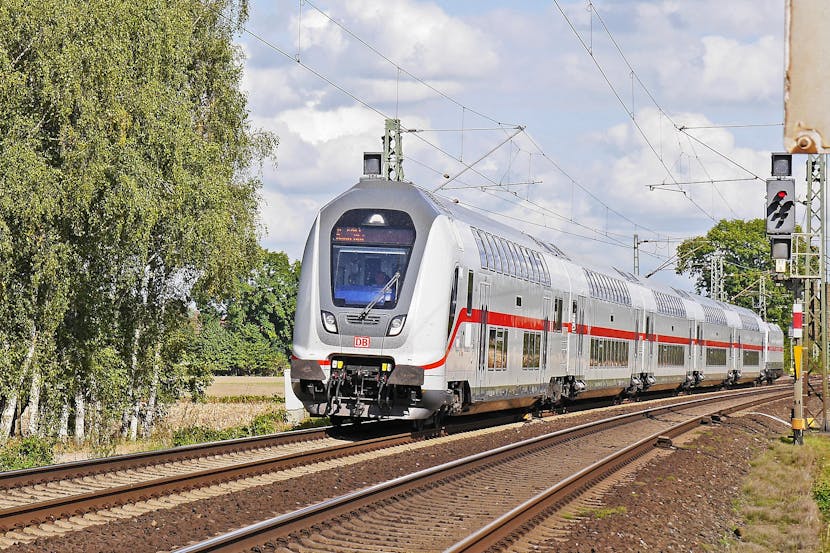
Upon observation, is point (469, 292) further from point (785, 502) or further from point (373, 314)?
point (785, 502)

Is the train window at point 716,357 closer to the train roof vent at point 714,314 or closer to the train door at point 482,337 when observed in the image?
the train roof vent at point 714,314

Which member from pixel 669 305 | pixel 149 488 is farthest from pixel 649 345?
pixel 149 488

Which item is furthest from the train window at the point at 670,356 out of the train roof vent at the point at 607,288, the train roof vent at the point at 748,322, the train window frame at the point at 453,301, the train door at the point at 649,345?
the train window frame at the point at 453,301

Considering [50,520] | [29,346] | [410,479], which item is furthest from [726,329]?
[50,520]

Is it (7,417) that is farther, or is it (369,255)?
(7,417)

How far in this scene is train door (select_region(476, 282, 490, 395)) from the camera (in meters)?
20.8

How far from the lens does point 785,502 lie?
14.8 m

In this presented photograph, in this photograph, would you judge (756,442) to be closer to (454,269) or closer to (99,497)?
(454,269)

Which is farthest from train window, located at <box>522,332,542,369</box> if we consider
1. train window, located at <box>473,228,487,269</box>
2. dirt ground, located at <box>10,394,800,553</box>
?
dirt ground, located at <box>10,394,800,553</box>

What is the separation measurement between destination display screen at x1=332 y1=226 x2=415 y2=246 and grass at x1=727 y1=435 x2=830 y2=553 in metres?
6.49

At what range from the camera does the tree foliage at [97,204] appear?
75.4ft

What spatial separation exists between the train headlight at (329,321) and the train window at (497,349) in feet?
13.2

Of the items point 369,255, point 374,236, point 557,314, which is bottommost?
point 557,314

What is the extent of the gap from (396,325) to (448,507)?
6.42 metres
